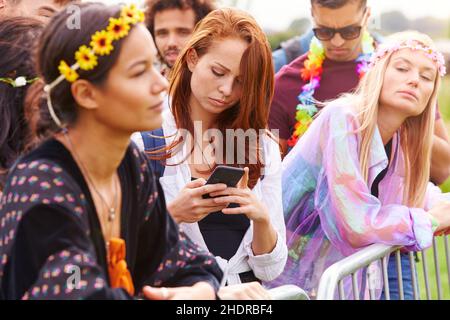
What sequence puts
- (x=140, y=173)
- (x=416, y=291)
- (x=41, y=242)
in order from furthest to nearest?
(x=416, y=291), (x=140, y=173), (x=41, y=242)

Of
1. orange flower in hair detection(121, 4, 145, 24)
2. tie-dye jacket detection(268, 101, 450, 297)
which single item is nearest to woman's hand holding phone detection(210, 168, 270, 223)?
tie-dye jacket detection(268, 101, 450, 297)

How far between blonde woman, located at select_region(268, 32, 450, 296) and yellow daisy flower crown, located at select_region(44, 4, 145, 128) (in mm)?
1523

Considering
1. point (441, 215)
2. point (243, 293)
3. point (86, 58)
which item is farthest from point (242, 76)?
point (86, 58)

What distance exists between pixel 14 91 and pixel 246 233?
0.95 m

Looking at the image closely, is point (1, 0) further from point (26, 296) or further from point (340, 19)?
point (26, 296)

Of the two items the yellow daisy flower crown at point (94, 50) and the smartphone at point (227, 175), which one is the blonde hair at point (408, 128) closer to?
the smartphone at point (227, 175)

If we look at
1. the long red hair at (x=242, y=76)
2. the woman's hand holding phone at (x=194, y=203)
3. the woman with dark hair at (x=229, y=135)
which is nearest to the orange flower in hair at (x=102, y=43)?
the woman's hand holding phone at (x=194, y=203)

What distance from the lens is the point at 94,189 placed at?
2354mm

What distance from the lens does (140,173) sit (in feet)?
8.27

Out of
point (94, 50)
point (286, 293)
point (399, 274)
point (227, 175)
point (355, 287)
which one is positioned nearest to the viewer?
point (94, 50)

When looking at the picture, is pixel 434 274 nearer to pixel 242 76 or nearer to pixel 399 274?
pixel 399 274

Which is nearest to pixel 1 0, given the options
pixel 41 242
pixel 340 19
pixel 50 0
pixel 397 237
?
pixel 50 0

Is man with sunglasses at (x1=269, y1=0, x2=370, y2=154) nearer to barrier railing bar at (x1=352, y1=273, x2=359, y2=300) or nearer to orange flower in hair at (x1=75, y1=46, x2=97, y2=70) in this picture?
barrier railing bar at (x1=352, y1=273, x2=359, y2=300)

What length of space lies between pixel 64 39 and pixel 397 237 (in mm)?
1711
